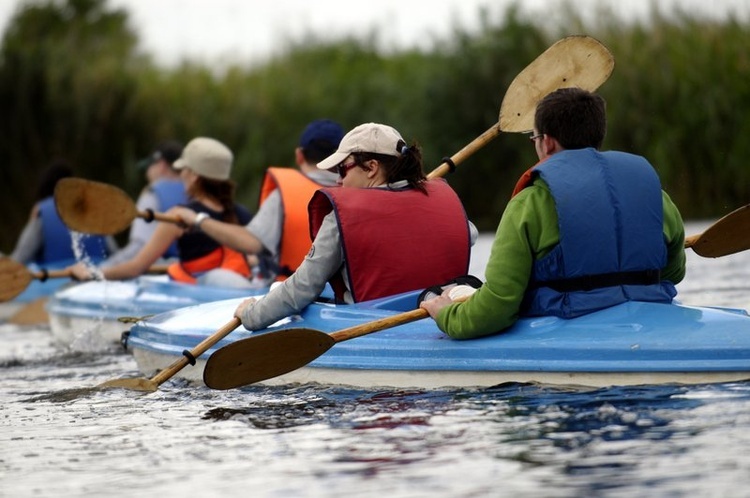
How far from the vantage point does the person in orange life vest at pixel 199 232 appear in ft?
27.6

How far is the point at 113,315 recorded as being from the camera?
943 cm

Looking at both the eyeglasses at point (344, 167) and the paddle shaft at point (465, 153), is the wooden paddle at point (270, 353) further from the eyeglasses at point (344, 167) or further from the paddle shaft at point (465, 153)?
the paddle shaft at point (465, 153)

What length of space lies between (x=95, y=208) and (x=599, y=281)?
437 cm

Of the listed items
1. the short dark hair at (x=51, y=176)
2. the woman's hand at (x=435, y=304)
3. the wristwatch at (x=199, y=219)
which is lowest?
the woman's hand at (x=435, y=304)

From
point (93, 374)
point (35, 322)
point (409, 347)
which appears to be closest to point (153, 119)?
point (35, 322)

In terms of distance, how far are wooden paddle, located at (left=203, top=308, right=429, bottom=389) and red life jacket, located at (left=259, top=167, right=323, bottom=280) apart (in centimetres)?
213

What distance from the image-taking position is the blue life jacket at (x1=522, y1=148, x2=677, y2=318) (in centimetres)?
510

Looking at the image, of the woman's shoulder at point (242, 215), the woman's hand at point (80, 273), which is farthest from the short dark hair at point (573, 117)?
the woman's hand at point (80, 273)

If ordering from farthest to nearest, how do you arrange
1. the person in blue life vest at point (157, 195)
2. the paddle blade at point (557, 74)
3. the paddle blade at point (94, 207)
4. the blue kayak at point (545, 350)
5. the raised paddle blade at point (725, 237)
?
the person in blue life vest at point (157, 195) < the paddle blade at point (94, 207) < the paddle blade at point (557, 74) < the raised paddle blade at point (725, 237) < the blue kayak at point (545, 350)

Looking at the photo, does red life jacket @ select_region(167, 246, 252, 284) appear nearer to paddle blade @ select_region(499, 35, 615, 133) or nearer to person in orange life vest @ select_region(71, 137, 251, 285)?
person in orange life vest @ select_region(71, 137, 251, 285)

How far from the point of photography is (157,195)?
33.7 ft

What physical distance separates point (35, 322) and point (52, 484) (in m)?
7.56

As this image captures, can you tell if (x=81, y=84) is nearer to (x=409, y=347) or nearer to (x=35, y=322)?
(x=35, y=322)

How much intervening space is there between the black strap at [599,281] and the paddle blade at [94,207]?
4.08m
